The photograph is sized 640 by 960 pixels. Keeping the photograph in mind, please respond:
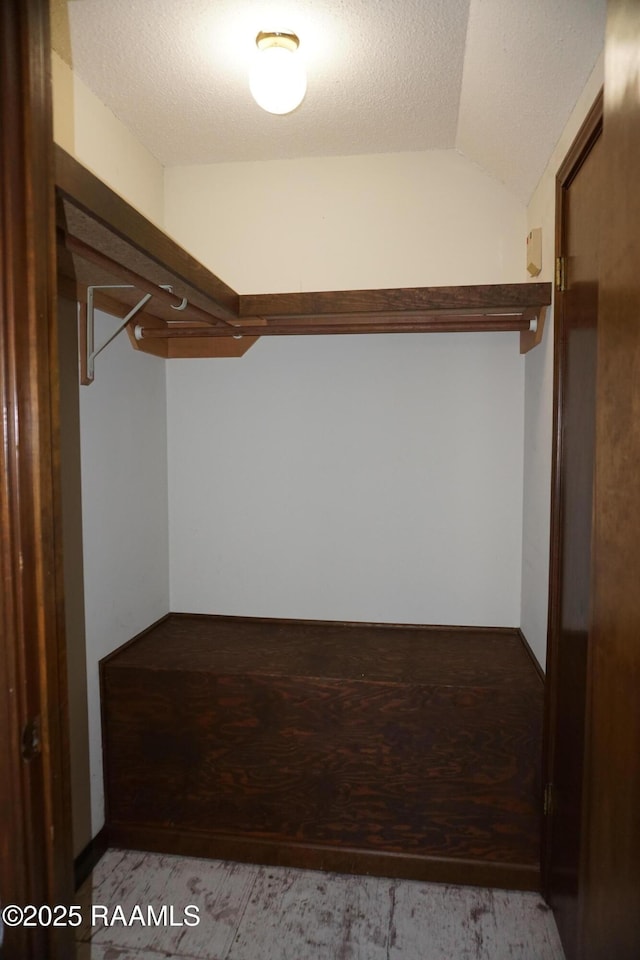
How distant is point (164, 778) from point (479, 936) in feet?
4.03

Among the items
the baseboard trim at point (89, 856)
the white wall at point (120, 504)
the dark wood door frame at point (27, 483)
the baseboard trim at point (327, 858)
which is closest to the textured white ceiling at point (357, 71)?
the white wall at point (120, 504)

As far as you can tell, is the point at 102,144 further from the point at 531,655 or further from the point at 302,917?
the point at 302,917

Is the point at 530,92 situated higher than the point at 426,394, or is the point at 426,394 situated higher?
the point at 530,92

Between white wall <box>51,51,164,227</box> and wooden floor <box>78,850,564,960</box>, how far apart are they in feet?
8.14

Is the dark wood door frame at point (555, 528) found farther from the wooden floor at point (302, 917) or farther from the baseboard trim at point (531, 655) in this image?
the wooden floor at point (302, 917)

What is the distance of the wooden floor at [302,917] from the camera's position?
182 cm

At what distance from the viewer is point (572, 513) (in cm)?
177

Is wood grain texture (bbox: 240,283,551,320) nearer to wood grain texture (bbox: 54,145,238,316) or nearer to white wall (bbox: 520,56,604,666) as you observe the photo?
white wall (bbox: 520,56,604,666)

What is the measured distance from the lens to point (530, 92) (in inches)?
69.1

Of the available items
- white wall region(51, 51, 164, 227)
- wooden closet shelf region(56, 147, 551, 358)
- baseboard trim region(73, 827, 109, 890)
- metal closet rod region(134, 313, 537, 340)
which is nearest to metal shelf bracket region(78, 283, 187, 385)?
wooden closet shelf region(56, 147, 551, 358)

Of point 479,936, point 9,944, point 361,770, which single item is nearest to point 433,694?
point 361,770

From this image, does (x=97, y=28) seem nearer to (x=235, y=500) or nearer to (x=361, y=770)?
(x=235, y=500)

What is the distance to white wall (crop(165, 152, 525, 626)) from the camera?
242cm

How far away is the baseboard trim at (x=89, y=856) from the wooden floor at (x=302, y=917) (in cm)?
3
